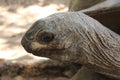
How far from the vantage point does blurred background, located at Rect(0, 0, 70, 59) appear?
354 centimetres

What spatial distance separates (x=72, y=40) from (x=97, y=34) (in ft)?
0.48

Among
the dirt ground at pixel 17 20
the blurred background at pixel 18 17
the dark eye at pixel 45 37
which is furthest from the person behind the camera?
the blurred background at pixel 18 17

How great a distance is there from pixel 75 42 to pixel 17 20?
289cm

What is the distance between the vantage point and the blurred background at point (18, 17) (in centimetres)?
354

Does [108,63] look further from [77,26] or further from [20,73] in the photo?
[20,73]

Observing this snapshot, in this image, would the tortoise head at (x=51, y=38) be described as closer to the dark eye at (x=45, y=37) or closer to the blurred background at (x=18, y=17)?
the dark eye at (x=45, y=37)

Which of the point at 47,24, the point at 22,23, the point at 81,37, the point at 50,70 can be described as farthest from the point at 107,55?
the point at 22,23

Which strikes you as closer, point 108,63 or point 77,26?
point 77,26

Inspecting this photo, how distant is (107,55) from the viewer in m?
1.67

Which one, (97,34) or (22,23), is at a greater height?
(22,23)

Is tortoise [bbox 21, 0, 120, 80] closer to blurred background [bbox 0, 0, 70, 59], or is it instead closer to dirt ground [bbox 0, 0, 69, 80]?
dirt ground [bbox 0, 0, 69, 80]

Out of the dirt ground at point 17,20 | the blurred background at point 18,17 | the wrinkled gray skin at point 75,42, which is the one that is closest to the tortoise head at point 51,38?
the wrinkled gray skin at point 75,42

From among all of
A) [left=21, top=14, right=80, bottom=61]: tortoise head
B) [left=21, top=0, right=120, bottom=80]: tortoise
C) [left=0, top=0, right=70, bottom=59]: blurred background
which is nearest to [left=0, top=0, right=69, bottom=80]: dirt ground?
[left=0, top=0, right=70, bottom=59]: blurred background

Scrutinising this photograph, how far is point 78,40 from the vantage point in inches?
62.4
